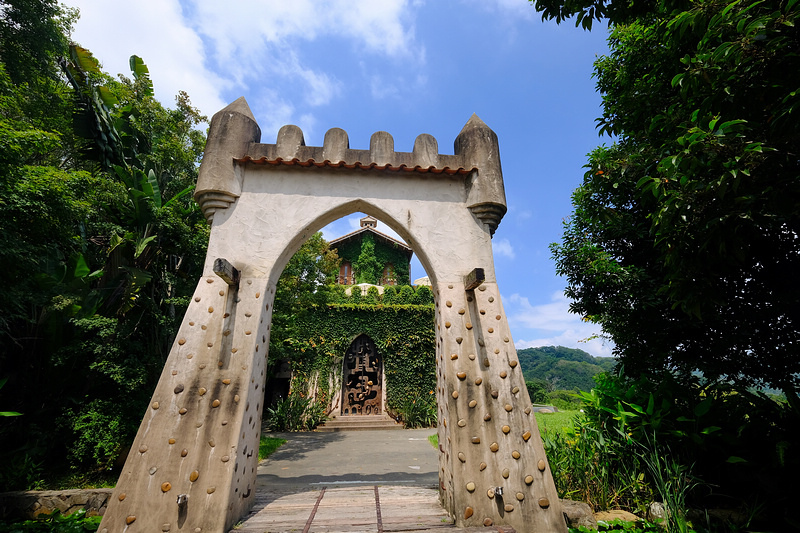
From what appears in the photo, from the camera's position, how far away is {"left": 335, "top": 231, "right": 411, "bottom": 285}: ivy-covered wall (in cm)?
1898

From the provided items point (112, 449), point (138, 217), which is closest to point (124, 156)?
point (138, 217)

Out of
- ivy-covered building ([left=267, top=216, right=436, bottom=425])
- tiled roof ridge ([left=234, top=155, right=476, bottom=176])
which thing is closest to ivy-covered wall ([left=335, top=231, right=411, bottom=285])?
ivy-covered building ([left=267, top=216, right=436, bottom=425])

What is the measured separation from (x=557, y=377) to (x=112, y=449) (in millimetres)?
60385

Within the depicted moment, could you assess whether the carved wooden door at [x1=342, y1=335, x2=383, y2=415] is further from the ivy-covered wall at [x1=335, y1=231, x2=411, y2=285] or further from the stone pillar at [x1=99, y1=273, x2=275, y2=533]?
the stone pillar at [x1=99, y1=273, x2=275, y2=533]

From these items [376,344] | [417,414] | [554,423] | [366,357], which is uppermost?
[376,344]

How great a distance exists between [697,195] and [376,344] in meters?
12.3

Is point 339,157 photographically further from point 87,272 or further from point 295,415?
point 295,415

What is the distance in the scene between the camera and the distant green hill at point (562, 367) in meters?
54.2

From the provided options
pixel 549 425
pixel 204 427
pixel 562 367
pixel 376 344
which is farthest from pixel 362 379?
pixel 562 367

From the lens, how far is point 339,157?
4262mm

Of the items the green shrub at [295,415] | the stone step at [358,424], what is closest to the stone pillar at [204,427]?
the green shrub at [295,415]

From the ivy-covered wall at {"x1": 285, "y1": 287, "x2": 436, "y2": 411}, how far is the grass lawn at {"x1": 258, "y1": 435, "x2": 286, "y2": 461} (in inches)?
123

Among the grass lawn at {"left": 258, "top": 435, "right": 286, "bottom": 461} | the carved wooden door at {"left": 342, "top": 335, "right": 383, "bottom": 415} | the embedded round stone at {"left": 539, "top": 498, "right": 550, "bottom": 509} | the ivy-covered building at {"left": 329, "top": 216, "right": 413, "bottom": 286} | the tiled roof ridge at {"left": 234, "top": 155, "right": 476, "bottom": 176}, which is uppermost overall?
the ivy-covered building at {"left": 329, "top": 216, "right": 413, "bottom": 286}

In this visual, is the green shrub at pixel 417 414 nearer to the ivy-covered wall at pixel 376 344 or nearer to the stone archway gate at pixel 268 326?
the ivy-covered wall at pixel 376 344
